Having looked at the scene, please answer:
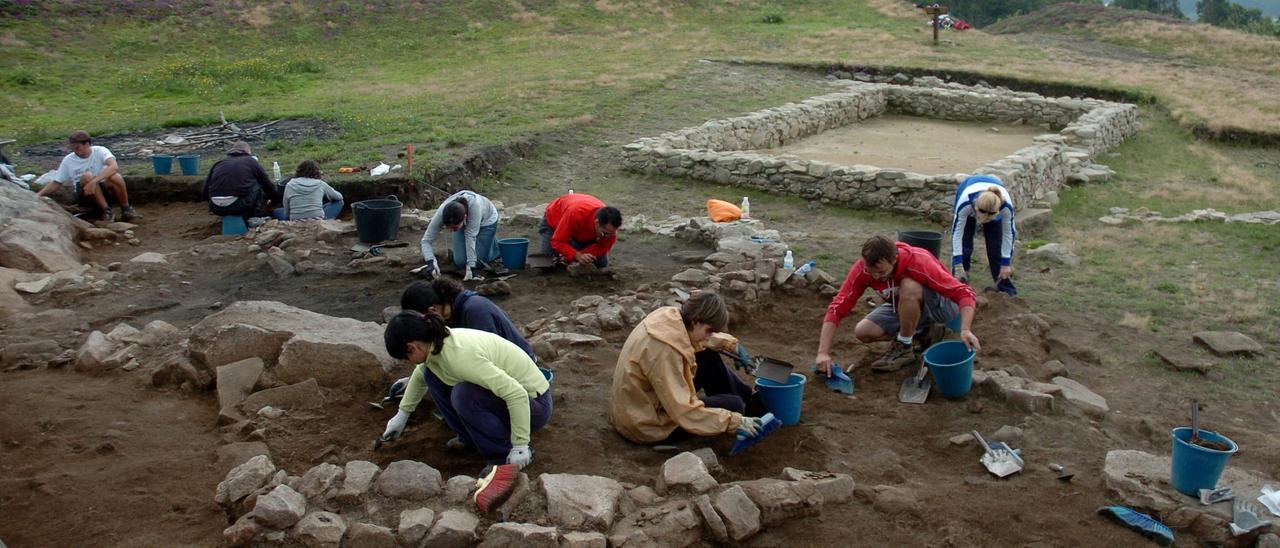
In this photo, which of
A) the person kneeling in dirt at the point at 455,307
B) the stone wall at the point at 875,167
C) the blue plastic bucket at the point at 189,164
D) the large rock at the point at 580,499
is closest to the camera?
the large rock at the point at 580,499

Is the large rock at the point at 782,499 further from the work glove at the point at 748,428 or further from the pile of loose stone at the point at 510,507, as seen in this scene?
the work glove at the point at 748,428

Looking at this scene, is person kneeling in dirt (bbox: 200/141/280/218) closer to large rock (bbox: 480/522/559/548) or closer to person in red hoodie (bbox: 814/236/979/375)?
person in red hoodie (bbox: 814/236/979/375)

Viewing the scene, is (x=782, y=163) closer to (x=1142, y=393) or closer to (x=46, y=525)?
(x=1142, y=393)

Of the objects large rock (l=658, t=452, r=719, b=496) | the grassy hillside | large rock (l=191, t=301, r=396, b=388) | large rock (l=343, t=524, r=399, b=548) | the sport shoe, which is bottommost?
the sport shoe

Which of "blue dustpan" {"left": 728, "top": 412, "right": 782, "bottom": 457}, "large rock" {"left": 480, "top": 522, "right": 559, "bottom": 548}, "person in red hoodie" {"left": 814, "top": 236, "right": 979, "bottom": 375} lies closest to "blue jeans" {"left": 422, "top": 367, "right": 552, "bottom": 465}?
"large rock" {"left": 480, "top": 522, "right": 559, "bottom": 548}

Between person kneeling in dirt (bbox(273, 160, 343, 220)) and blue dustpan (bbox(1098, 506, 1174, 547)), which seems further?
person kneeling in dirt (bbox(273, 160, 343, 220))

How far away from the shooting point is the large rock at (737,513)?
13.9ft

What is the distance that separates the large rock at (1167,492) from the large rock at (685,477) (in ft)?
6.37

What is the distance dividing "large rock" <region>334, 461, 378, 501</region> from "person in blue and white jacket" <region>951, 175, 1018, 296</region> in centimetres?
487

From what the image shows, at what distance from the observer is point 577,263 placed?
830cm

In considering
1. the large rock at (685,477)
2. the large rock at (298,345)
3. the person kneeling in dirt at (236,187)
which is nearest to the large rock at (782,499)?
the large rock at (685,477)

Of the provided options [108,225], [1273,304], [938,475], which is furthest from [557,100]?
[938,475]

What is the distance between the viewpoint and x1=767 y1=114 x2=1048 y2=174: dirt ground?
1433cm

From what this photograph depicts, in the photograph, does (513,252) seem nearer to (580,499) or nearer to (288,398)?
(288,398)
